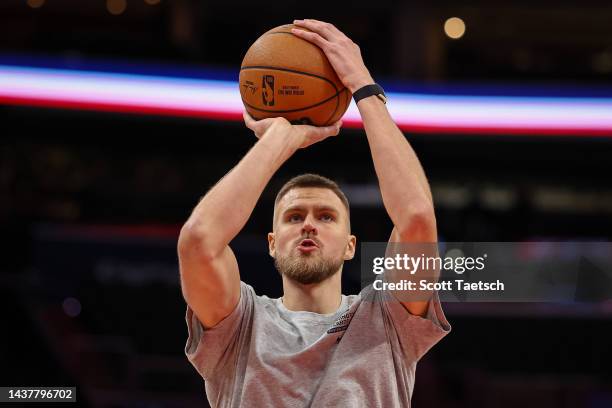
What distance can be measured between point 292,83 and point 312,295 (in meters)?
0.68

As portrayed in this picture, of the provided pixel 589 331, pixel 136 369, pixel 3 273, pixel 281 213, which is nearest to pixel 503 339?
pixel 589 331

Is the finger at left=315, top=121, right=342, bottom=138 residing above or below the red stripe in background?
below

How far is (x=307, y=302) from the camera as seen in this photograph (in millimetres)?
2762

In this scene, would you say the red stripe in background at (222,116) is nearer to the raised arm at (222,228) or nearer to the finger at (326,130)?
the finger at (326,130)

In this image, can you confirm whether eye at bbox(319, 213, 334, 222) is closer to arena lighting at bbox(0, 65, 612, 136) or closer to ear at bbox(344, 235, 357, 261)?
ear at bbox(344, 235, 357, 261)

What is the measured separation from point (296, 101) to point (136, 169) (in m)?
5.80

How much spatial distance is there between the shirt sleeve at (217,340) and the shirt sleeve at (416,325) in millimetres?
445

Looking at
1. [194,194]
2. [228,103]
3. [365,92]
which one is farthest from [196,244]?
[194,194]

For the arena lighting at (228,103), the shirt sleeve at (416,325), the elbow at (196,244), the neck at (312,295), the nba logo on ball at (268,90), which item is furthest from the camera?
the arena lighting at (228,103)

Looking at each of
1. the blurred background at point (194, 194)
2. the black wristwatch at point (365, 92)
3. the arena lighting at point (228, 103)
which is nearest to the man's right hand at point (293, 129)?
the black wristwatch at point (365, 92)

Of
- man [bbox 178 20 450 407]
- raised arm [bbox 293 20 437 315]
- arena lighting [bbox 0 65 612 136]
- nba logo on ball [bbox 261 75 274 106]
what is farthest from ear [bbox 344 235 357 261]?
arena lighting [bbox 0 65 612 136]

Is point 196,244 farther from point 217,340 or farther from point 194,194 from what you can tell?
point 194,194

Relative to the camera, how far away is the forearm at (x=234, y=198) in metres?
2.40

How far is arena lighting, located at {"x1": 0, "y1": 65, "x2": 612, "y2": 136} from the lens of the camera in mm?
7172
